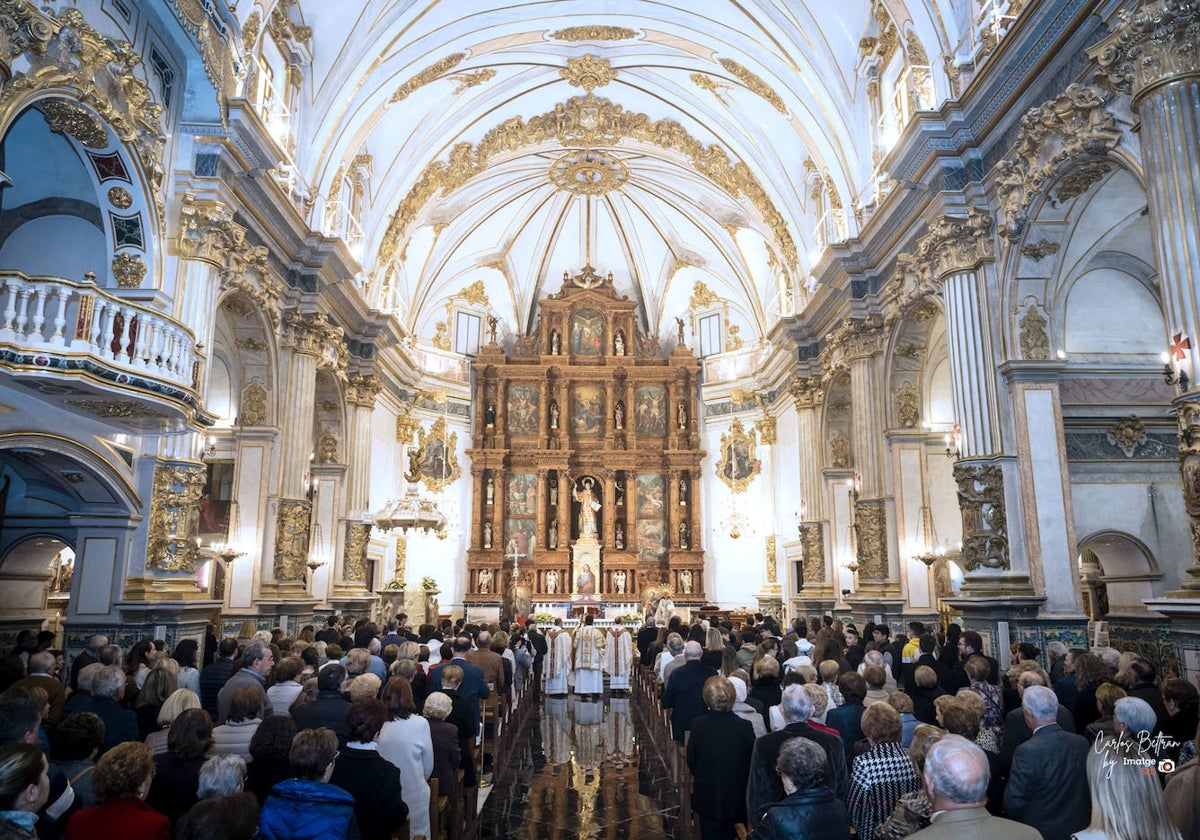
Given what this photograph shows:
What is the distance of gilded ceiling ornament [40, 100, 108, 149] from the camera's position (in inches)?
381

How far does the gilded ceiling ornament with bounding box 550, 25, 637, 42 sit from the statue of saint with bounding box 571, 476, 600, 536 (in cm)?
1424

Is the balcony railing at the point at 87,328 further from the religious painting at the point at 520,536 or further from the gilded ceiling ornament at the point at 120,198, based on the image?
the religious painting at the point at 520,536

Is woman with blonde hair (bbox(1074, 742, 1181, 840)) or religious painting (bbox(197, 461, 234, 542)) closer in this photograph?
woman with blonde hair (bbox(1074, 742, 1181, 840))

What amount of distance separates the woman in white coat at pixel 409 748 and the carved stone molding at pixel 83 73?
23.6ft

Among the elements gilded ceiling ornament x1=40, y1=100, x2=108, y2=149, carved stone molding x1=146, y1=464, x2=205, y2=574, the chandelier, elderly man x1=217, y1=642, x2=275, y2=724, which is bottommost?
elderly man x1=217, y1=642, x2=275, y2=724

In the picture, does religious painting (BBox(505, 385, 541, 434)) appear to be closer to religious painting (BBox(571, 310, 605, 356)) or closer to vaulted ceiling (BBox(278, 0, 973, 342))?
religious painting (BBox(571, 310, 605, 356))

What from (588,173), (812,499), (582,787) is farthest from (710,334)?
(582,787)

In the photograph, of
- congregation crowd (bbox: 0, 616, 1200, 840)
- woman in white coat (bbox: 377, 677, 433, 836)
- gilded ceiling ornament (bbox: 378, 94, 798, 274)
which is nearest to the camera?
congregation crowd (bbox: 0, 616, 1200, 840)

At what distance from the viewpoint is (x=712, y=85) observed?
21.2m

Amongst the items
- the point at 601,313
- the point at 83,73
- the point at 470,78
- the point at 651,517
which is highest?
the point at 470,78

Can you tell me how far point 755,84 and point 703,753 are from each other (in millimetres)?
17776

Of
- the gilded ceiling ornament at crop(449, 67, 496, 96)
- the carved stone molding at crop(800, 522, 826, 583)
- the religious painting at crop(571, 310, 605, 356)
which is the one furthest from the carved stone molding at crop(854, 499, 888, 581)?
the religious painting at crop(571, 310, 605, 356)

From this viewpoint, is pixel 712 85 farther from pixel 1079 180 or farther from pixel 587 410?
pixel 587 410

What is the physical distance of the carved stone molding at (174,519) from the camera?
1128cm
